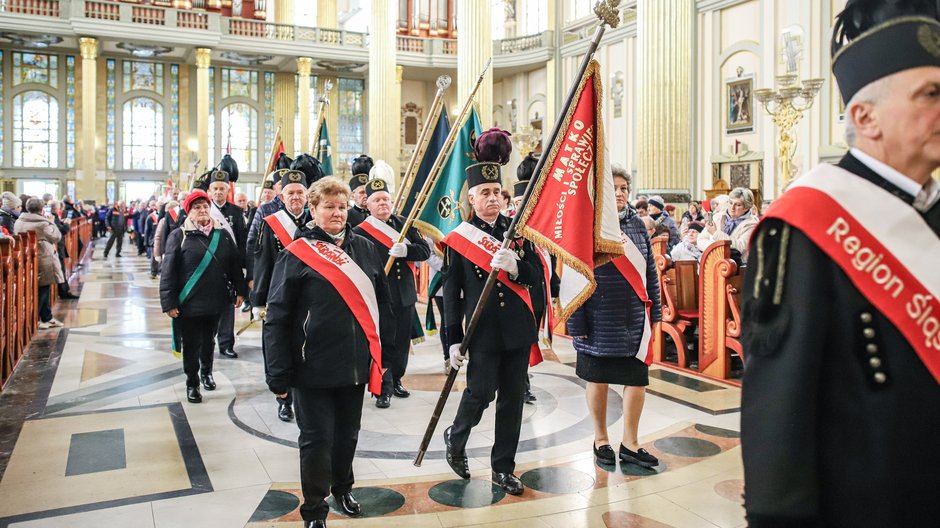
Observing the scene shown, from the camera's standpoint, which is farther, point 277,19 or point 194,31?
point 277,19

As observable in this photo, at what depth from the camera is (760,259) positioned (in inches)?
55.3

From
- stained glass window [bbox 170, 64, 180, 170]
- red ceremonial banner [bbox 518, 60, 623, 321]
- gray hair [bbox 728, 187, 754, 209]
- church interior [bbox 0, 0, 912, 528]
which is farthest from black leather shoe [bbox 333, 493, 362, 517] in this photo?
stained glass window [bbox 170, 64, 180, 170]

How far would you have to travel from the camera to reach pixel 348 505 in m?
3.35

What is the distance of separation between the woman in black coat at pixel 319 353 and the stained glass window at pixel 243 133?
28.5 meters

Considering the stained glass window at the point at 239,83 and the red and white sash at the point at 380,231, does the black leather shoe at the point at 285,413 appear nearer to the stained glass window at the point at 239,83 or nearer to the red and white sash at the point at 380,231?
the red and white sash at the point at 380,231

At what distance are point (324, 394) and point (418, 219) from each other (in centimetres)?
230

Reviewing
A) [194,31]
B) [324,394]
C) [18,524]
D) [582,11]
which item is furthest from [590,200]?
[194,31]

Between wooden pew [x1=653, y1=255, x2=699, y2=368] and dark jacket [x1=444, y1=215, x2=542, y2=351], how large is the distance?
3.18 meters

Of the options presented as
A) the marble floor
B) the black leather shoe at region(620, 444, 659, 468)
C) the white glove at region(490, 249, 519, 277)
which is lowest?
the marble floor

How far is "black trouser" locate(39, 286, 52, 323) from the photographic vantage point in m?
8.95

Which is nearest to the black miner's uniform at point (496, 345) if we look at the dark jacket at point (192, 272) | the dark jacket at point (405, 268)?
the dark jacket at point (405, 268)

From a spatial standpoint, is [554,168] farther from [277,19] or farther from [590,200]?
[277,19]

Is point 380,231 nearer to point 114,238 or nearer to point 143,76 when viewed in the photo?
point 114,238

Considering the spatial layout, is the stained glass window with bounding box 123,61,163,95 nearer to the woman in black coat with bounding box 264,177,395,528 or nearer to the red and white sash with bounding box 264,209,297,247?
the red and white sash with bounding box 264,209,297,247
